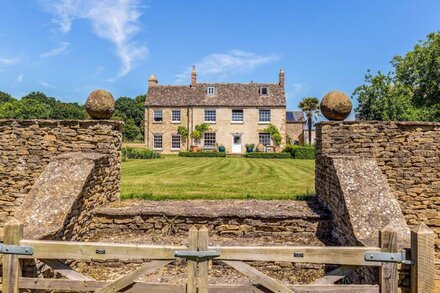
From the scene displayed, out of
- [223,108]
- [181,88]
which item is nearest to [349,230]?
[223,108]

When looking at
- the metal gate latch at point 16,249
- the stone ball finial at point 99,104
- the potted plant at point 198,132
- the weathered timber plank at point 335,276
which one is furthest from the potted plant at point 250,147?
the metal gate latch at point 16,249

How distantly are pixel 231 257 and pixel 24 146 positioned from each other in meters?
5.76

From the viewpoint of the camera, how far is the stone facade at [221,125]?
37.0m

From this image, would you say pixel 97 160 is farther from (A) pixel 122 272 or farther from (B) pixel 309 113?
(B) pixel 309 113

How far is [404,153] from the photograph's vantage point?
6156 millimetres

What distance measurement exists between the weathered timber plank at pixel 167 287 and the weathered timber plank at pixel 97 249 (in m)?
0.29

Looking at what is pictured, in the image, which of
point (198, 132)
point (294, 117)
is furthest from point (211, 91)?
point (294, 117)

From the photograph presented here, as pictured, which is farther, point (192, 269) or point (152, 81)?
point (152, 81)

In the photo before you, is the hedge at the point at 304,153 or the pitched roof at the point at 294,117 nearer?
the hedge at the point at 304,153

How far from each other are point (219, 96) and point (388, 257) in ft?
117

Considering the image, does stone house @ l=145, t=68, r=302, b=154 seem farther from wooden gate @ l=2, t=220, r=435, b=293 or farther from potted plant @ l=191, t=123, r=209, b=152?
wooden gate @ l=2, t=220, r=435, b=293

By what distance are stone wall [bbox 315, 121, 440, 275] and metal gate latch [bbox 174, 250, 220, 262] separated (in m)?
3.94

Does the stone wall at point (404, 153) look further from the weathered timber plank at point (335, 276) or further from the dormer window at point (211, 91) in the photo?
the dormer window at point (211, 91)

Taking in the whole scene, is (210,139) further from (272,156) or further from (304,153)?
(304,153)
